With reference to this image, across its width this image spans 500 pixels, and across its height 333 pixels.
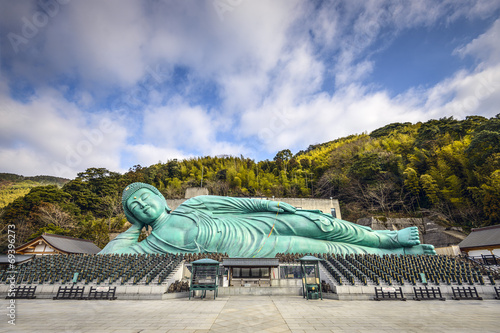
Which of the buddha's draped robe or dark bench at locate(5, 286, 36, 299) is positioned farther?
the buddha's draped robe

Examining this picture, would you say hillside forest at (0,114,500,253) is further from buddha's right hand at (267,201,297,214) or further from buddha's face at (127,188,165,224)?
buddha's right hand at (267,201,297,214)

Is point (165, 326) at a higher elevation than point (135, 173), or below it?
below

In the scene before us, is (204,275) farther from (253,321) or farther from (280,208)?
(280,208)

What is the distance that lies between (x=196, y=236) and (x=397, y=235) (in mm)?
11956

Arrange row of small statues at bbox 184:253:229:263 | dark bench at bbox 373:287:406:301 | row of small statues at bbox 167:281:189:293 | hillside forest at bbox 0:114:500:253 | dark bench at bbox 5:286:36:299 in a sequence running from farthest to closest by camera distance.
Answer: hillside forest at bbox 0:114:500:253 < row of small statues at bbox 184:253:229:263 < row of small statues at bbox 167:281:189:293 < dark bench at bbox 5:286:36:299 < dark bench at bbox 373:287:406:301

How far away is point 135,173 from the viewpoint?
1758 inches

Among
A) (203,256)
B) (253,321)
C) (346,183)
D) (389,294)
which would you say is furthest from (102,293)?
(346,183)

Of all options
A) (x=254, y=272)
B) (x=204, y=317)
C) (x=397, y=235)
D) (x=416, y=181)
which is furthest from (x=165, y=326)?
(x=416, y=181)

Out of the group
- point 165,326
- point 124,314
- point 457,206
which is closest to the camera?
point 165,326

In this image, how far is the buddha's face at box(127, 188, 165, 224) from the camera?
15.6 meters

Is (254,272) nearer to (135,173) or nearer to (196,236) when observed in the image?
(196,236)

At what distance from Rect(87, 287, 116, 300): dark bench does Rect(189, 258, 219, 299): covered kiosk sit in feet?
9.48

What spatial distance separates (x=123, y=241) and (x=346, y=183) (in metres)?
29.5

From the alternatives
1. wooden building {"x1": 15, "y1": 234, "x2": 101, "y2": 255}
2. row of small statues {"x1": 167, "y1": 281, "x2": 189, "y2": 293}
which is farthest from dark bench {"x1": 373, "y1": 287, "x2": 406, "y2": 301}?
wooden building {"x1": 15, "y1": 234, "x2": 101, "y2": 255}
